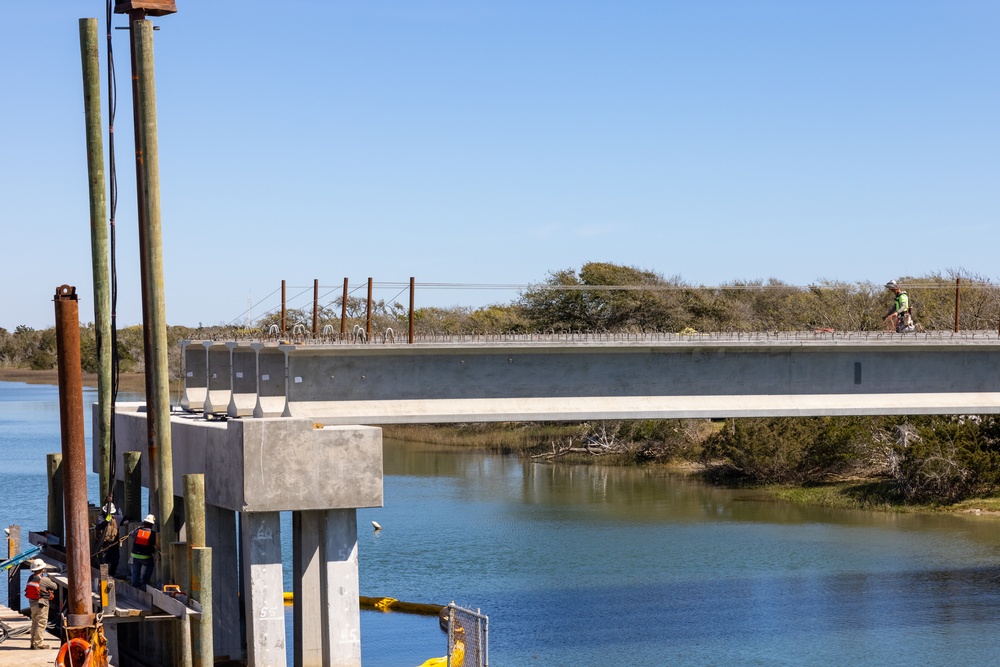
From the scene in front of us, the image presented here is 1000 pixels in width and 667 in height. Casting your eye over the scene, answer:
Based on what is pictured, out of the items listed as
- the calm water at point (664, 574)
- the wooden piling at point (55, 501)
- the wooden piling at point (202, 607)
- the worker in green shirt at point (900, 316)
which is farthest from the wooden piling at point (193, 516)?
the worker in green shirt at point (900, 316)

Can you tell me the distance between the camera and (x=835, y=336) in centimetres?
2981

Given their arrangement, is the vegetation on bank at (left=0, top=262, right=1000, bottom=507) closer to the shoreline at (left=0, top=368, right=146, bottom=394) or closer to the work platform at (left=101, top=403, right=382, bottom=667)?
the work platform at (left=101, top=403, right=382, bottom=667)

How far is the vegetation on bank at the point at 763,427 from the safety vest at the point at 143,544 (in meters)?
6.20

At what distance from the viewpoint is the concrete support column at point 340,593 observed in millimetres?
22812

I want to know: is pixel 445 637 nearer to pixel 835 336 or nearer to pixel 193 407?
pixel 193 407

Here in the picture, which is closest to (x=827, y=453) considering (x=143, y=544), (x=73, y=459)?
(x=143, y=544)

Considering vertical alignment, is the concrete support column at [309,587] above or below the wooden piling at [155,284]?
below

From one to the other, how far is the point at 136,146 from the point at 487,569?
20310 millimetres

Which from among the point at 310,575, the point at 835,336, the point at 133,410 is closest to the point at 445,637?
the point at 310,575

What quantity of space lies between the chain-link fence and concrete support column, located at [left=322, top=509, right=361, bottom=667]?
1.68 metres

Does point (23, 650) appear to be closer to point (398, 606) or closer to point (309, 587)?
point (309, 587)

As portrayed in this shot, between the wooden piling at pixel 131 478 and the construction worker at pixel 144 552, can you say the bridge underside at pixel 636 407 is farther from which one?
the construction worker at pixel 144 552

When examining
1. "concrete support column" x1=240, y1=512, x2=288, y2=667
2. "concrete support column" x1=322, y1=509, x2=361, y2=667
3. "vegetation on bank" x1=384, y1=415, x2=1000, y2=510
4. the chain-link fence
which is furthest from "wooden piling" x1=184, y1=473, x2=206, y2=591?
"vegetation on bank" x1=384, y1=415, x2=1000, y2=510

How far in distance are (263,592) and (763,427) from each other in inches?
1563
